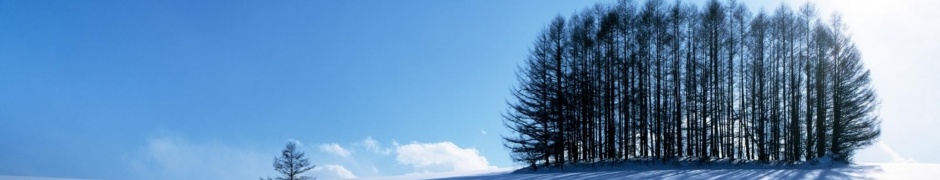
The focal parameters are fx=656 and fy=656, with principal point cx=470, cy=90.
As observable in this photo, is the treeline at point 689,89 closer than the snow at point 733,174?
No

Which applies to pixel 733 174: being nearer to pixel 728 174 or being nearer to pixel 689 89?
pixel 728 174

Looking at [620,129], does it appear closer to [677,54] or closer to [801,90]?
[677,54]

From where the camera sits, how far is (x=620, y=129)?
26.2 metres

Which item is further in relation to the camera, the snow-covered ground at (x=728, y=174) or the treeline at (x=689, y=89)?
the treeline at (x=689, y=89)

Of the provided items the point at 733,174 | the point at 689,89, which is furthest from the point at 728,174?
the point at 689,89

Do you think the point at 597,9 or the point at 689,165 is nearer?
the point at 689,165

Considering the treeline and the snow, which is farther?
the treeline

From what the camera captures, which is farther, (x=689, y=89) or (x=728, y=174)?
(x=689, y=89)

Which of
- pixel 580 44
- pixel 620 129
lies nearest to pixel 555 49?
pixel 580 44

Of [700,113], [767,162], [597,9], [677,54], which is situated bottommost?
[767,162]

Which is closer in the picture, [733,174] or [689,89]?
[733,174]

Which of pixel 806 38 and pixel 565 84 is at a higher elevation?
pixel 806 38

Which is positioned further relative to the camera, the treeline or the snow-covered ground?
the treeline

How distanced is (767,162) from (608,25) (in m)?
7.95
